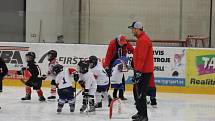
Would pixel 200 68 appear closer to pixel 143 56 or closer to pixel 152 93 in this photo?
pixel 152 93

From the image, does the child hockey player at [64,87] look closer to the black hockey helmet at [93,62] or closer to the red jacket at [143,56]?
the black hockey helmet at [93,62]

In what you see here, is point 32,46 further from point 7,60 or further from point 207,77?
point 207,77

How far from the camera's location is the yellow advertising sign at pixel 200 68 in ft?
42.6

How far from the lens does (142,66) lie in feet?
26.5

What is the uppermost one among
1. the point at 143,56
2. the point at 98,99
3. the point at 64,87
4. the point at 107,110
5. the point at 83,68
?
the point at 143,56

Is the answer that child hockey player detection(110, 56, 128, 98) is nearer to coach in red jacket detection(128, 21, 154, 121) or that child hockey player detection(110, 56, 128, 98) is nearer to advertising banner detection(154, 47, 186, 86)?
coach in red jacket detection(128, 21, 154, 121)

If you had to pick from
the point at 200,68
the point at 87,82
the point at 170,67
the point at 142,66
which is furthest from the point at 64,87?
the point at 200,68

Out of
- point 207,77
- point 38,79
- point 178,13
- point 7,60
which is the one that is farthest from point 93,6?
point 38,79

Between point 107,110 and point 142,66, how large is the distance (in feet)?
6.81

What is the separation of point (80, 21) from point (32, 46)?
6.30ft

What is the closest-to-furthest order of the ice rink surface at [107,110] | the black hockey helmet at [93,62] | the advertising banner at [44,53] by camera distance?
the ice rink surface at [107,110] → the black hockey helmet at [93,62] → the advertising banner at [44,53]

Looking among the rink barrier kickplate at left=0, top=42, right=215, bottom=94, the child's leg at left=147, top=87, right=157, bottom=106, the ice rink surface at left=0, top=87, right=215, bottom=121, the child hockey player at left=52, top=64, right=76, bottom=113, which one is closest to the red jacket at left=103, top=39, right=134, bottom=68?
the ice rink surface at left=0, top=87, right=215, bottom=121

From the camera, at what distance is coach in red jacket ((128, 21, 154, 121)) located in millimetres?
8062

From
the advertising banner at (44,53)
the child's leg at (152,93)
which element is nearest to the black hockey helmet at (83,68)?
the child's leg at (152,93)
